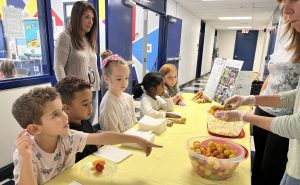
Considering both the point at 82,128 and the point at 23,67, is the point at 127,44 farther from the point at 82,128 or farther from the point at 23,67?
the point at 82,128

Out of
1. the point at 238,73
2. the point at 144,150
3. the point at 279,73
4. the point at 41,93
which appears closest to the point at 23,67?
the point at 41,93

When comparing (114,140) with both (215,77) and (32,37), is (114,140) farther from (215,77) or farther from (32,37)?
(32,37)

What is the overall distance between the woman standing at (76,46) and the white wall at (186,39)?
3.74 m

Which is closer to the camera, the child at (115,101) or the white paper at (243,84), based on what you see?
the child at (115,101)

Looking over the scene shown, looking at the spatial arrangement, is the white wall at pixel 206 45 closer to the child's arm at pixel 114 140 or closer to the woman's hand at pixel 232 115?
the woman's hand at pixel 232 115

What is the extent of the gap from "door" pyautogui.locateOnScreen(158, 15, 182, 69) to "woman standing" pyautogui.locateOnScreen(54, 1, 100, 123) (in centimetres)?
A: 316

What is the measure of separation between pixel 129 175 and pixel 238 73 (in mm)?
1416

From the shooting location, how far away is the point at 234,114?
1.10 metres

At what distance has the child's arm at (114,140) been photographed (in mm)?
1069

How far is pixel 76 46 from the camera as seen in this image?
190 cm

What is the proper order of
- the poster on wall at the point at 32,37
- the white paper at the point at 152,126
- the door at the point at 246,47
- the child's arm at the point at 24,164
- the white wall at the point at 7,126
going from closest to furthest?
1. the child's arm at the point at 24,164
2. the white paper at the point at 152,126
3. the white wall at the point at 7,126
4. the poster on wall at the point at 32,37
5. the door at the point at 246,47

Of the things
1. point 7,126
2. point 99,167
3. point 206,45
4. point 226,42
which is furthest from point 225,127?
point 226,42

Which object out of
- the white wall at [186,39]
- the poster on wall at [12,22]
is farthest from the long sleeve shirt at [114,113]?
the white wall at [186,39]

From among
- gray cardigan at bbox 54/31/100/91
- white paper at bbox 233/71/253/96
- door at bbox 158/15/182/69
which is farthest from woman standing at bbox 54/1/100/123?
door at bbox 158/15/182/69
